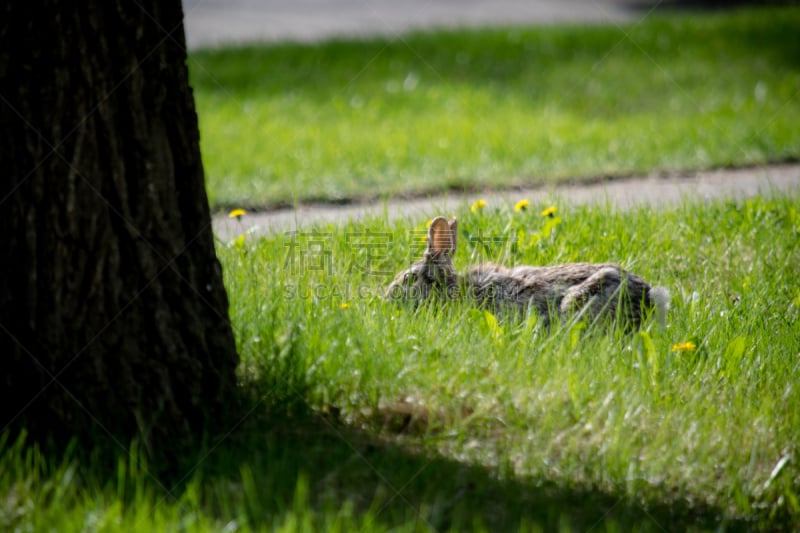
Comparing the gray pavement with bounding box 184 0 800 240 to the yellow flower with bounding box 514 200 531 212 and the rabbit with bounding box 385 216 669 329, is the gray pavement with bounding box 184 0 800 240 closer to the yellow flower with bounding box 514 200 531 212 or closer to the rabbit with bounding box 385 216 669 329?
the yellow flower with bounding box 514 200 531 212

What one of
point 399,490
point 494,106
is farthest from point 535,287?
point 494,106

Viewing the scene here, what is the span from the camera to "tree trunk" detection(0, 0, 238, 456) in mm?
3299

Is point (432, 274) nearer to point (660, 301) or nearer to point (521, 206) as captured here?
point (660, 301)

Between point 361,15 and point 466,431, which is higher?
point 361,15

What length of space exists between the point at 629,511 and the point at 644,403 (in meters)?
0.61

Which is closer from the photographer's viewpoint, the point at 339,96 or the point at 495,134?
the point at 495,134

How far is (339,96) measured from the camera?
1141 centimetres

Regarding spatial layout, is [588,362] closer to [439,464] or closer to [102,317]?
[439,464]

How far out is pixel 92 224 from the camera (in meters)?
3.35

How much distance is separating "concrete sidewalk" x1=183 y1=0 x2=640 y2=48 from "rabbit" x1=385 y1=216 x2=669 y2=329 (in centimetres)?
1008

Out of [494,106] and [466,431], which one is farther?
[494,106]

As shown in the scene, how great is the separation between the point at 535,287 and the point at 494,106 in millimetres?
6588

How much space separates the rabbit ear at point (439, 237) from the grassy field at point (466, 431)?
1.37ft

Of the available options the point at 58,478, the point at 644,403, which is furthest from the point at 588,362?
the point at 58,478
